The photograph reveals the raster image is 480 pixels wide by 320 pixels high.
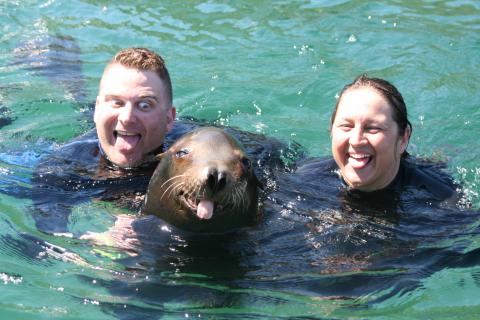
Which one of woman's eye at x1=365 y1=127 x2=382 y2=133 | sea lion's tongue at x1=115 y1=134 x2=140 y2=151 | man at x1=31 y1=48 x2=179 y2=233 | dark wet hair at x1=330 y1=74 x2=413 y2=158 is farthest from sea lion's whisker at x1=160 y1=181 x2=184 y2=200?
dark wet hair at x1=330 y1=74 x2=413 y2=158

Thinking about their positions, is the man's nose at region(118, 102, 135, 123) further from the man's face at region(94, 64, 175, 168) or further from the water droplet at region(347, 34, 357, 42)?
the water droplet at region(347, 34, 357, 42)

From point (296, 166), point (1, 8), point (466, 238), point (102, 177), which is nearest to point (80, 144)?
point (102, 177)

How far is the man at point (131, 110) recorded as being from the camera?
644 centimetres

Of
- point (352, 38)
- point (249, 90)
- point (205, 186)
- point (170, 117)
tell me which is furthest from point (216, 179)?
point (352, 38)

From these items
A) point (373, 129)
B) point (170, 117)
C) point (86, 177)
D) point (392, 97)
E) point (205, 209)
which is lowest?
point (86, 177)

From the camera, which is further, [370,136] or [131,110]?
[131,110]

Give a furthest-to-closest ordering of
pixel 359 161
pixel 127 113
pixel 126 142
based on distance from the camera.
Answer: pixel 126 142 < pixel 127 113 < pixel 359 161

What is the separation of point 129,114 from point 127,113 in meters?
0.02

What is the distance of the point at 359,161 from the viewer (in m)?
6.19

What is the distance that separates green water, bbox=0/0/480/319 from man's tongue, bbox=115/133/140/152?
55 centimetres

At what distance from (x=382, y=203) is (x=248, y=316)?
1833 millimetres

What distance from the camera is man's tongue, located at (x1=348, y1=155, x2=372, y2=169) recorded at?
6.18 meters

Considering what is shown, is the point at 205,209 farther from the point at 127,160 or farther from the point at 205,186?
the point at 127,160

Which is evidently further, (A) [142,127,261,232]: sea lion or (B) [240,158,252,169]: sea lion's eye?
(B) [240,158,252,169]: sea lion's eye
